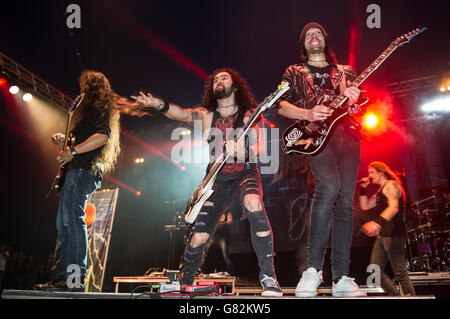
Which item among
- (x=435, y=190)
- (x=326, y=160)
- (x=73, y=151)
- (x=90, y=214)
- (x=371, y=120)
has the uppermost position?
(x=371, y=120)

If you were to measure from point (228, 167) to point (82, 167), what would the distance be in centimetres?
188

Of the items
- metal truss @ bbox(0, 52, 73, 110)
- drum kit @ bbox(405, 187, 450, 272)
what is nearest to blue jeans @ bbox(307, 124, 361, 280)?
drum kit @ bbox(405, 187, 450, 272)

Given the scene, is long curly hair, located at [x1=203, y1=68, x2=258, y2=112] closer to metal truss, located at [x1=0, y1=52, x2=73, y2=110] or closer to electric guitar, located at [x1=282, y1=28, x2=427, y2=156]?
electric guitar, located at [x1=282, y1=28, x2=427, y2=156]

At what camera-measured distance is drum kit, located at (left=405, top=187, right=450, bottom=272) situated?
8641 millimetres

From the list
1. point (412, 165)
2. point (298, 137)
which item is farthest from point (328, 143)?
point (412, 165)

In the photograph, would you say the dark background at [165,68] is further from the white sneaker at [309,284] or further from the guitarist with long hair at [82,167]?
the white sneaker at [309,284]

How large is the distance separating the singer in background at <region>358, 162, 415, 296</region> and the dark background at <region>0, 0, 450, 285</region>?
2074 millimetres

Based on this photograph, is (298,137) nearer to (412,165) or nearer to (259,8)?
(259,8)

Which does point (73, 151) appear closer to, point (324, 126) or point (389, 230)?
point (324, 126)

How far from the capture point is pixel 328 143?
3012mm

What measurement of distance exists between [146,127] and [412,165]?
10.7m

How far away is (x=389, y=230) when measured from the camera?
5.57 meters

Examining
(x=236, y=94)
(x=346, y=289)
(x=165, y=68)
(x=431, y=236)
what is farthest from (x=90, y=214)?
(x=431, y=236)
